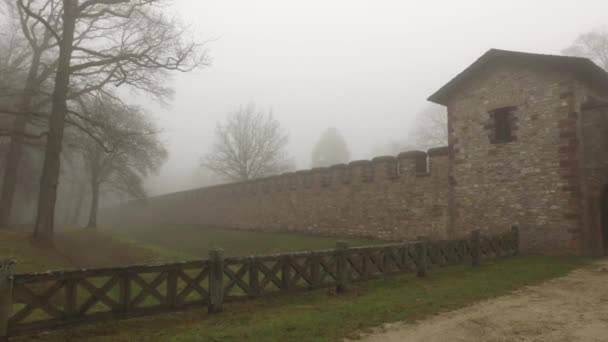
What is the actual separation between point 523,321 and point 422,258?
141 inches

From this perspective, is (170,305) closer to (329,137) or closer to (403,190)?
(403,190)

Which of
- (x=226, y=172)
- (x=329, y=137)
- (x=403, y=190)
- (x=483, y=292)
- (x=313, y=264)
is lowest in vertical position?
(x=483, y=292)

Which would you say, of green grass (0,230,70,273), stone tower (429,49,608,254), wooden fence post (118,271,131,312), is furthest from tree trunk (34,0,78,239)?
stone tower (429,49,608,254)

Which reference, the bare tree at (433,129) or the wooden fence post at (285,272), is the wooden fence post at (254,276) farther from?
the bare tree at (433,129)

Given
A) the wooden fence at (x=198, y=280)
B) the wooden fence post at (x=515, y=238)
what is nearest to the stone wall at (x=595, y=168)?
the wooden fence post at (x=515, y=238)

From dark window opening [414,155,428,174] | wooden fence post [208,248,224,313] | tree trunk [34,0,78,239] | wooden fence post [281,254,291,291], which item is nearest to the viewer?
wooden fence post [208,248,224,313]

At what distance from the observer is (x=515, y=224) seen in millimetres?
13305

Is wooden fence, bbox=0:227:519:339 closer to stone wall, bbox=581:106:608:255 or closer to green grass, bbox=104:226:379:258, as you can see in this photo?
stone wall, bbox=581:106:608:255

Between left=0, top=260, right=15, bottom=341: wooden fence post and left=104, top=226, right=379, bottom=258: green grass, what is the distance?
38.4 ft

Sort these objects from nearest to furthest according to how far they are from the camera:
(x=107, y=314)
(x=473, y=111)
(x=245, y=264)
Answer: (x=107, y=314) < (x=245, y=264) < (x=473, y=111)

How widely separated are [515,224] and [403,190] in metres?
4.47

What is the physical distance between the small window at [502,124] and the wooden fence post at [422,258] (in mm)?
6741

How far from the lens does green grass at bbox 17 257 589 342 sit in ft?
18.0

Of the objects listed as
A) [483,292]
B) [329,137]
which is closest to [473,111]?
[483,292]
